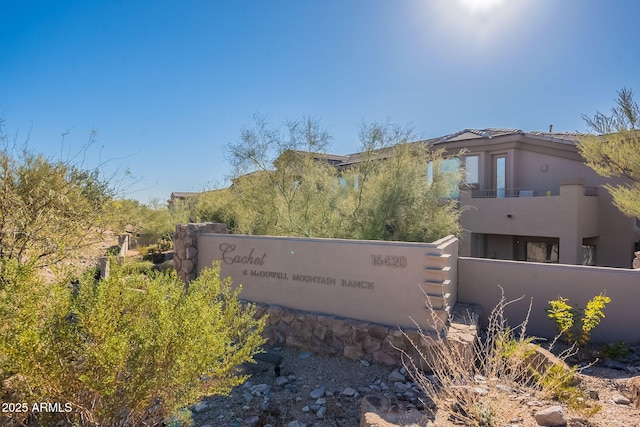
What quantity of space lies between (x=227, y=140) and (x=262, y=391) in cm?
881

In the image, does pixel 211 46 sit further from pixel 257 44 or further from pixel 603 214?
pixel 603 214

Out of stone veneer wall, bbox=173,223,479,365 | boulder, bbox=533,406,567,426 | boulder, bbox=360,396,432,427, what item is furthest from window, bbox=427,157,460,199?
boulder, bbox=533,406,567,426

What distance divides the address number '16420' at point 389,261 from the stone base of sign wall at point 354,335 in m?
1.05

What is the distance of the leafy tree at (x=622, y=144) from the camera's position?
8.31 metres

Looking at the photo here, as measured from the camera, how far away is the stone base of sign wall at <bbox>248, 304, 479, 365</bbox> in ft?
20.1

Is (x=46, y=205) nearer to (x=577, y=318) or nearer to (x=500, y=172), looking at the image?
(x=577, y=318)

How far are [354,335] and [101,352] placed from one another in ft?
15.0

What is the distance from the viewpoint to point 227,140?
40.6 ft

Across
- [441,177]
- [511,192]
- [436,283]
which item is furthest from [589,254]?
[436,283]

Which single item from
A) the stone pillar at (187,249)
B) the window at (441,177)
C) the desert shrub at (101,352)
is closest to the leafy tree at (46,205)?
the stone pillar at (187,249)

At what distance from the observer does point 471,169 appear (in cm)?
1619

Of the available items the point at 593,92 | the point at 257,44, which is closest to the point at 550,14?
the point at 593,92

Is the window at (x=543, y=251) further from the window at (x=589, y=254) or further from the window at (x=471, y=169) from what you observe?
the window at (x=471, y=169)

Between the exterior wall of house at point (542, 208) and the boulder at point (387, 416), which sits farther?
the exterior wall of house at point (542, 208)
